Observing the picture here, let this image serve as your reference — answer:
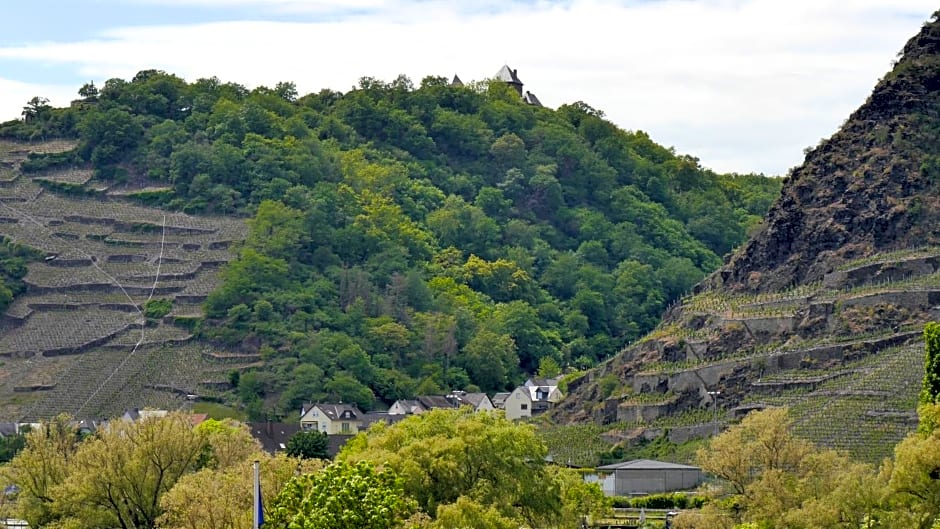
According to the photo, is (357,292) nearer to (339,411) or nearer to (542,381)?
(542,381)

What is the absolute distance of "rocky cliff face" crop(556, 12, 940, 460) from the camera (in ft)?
365

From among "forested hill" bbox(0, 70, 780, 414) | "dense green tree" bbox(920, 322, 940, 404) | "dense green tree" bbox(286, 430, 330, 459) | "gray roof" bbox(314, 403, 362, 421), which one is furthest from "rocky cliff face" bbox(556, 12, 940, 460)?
"forested hill" bbox(0, 70, 780, 414)

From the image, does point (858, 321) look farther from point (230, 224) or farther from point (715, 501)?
point (230, 224)

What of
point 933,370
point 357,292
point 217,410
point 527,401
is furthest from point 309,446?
point 357,292

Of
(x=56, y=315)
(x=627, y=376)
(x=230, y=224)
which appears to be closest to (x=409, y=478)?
(x=627, y=376)

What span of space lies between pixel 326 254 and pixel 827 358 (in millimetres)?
73158

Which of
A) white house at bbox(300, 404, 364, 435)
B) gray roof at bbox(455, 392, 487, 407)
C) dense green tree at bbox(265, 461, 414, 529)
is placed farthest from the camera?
gray roof at bbox(455, 392, 487, 407)

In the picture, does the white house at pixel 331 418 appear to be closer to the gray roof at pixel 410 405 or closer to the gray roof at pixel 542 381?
the gray roof at pixel 410 405

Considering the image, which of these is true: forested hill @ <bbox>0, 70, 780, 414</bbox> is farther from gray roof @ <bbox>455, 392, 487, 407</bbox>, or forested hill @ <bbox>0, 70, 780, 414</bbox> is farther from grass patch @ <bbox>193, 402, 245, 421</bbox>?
gray roof @ <bbox>455, 392, 487, 407</bbox>

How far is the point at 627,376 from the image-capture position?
130625 mm

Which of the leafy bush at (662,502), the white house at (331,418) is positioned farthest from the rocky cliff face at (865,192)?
the white house at (331,418)

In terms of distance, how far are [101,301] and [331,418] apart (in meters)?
26.6

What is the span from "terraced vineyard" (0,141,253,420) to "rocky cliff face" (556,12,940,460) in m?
36.7

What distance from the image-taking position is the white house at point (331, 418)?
151750 mm
